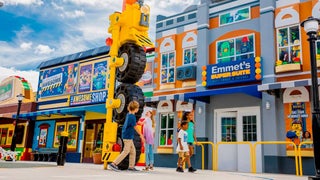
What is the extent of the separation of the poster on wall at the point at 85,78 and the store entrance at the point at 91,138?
207 centimetres

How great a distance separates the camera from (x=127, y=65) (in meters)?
8.15

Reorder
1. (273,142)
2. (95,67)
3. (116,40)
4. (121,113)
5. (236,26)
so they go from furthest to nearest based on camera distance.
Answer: (95,67)
(236,26)
(273,142)
(116,40)
(121,113)

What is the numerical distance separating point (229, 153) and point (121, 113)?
5.80 meters

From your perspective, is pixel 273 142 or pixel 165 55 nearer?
pixel 273 142

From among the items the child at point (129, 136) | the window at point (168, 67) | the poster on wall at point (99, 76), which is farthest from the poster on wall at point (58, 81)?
the child at point (129, 136)

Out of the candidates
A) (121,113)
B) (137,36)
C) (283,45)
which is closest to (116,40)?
(137,36)

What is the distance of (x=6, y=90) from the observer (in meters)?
23.1

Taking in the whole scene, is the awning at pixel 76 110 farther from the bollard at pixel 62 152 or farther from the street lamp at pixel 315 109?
the street lamp at pixel 315 109

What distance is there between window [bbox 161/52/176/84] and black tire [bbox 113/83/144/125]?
662cm

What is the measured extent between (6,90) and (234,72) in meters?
17.5

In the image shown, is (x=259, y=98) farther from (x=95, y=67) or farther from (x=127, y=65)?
(x=95, y=67)

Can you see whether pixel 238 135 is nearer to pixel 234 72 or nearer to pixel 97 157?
pixel 234 72

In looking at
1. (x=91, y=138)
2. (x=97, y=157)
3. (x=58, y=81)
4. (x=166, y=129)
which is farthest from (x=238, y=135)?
(x=58, y=81)

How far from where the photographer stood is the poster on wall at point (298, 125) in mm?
10492
